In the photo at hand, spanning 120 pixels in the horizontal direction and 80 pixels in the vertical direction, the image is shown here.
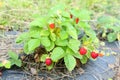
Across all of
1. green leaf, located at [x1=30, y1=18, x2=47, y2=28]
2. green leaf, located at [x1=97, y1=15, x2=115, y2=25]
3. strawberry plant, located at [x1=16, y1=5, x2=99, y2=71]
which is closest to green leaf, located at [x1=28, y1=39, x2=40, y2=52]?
strawberry plant, located at [x1=16, y1=5, x2=99, y2=71]

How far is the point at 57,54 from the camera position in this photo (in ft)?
7.89

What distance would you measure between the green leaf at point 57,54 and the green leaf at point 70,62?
52 mm

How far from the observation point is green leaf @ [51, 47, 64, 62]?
2.40m

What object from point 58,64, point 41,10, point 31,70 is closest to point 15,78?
point 31,70

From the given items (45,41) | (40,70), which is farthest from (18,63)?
(45,41)

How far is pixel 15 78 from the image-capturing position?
251 centimetres

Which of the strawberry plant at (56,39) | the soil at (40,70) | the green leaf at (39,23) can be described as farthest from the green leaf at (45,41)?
the soil at (40,70)

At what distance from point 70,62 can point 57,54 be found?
125mm

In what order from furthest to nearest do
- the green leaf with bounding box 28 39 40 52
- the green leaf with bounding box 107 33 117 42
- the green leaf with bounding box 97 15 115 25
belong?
the green leaf with bounding box 97 15 115 25 → the green leaf with bounding box 107 33 117 42 → the green leaf with bounding box 28 39 40 52

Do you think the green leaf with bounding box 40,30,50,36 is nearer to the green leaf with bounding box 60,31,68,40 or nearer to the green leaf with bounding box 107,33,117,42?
the green leaf with bounding box 60,31,68,40

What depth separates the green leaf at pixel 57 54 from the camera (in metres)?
2.40

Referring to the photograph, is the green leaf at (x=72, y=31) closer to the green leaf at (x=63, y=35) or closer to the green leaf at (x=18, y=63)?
the green leaf at (x=63, y=35)

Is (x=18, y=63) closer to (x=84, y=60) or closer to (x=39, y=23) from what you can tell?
(x=39, y=23)

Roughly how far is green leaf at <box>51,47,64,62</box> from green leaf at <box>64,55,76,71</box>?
0.05 metres
